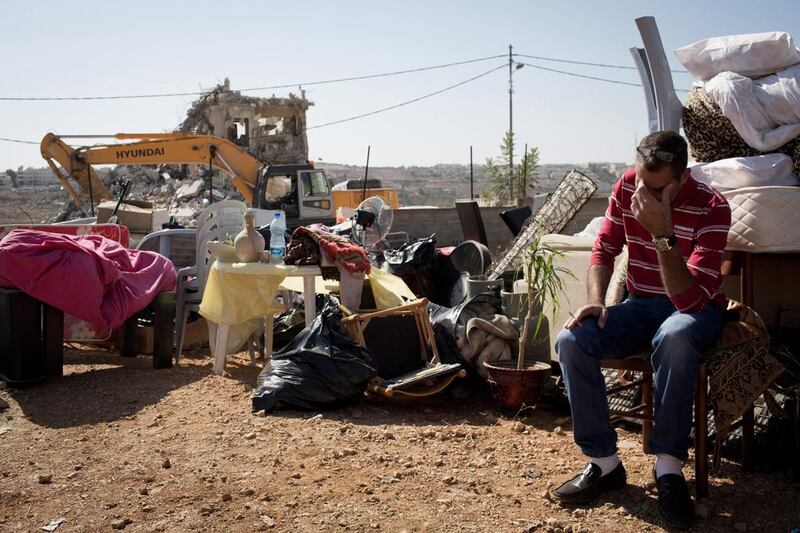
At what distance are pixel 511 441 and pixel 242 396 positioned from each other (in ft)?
6.20

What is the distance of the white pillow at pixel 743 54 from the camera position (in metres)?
4.04

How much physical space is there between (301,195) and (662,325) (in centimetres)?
1213

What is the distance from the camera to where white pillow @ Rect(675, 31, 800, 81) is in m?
4.04

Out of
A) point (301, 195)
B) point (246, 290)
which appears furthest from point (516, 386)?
point (301, 195)

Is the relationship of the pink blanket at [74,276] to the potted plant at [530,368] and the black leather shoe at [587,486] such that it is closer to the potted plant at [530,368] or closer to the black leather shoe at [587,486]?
the potted plant at [530,368]

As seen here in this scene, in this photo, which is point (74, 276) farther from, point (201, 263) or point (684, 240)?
point (684, 240)

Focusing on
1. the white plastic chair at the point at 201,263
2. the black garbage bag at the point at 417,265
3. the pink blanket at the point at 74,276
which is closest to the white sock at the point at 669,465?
the black garbage bag at the point at 417,265

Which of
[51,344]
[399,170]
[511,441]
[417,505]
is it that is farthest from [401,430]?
[399,170]

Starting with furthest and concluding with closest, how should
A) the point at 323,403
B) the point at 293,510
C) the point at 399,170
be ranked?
the point at 399,170, the point at 323,403, the point at 293,510

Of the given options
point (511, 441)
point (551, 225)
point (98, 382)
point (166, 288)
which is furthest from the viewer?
point (551, 225)

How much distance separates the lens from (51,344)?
5.69 metres

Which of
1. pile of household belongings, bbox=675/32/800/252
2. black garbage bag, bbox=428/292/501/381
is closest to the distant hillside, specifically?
black garbage bag, bbox=428/292/501/381

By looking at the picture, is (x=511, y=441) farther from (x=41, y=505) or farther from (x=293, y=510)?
(x=41, y=505)

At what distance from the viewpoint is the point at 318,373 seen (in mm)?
4734
